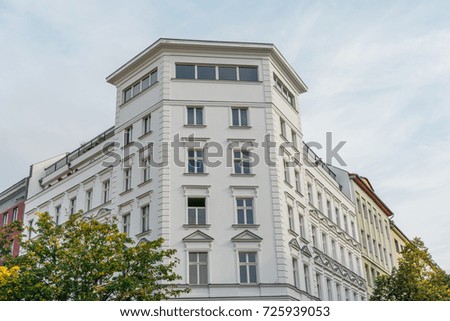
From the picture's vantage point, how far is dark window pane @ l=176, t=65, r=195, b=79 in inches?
1471

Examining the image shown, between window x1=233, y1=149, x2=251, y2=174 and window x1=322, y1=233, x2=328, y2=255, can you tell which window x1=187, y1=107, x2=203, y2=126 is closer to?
window x1=233, y1=149, x2=251, y2=174

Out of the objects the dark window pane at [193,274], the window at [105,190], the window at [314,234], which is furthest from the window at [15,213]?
the window at [314,234]

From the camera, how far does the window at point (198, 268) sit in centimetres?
3212

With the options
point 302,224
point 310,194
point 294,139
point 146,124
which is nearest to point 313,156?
point 310,194

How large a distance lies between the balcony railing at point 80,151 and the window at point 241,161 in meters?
10.6

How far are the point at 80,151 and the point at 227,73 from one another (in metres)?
14.9

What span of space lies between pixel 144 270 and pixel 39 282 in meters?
4.37

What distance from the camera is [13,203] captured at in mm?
52750

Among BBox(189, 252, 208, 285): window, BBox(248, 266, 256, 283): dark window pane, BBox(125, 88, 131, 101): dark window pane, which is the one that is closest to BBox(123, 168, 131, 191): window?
BBox(125, 88, 131, 101): dark window pane

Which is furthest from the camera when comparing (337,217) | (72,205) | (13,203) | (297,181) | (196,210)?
(13,203)

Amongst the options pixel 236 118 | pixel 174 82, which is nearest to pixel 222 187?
pixel 236 118

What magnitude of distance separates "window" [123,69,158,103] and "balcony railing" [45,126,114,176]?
323 cm

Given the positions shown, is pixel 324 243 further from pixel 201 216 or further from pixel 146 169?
pixel 146 169

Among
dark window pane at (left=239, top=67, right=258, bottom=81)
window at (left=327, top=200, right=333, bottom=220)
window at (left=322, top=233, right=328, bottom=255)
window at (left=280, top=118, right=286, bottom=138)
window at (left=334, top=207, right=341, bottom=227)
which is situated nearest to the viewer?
dark window pane at (left=239, top=67, right=258, bottom=81)
